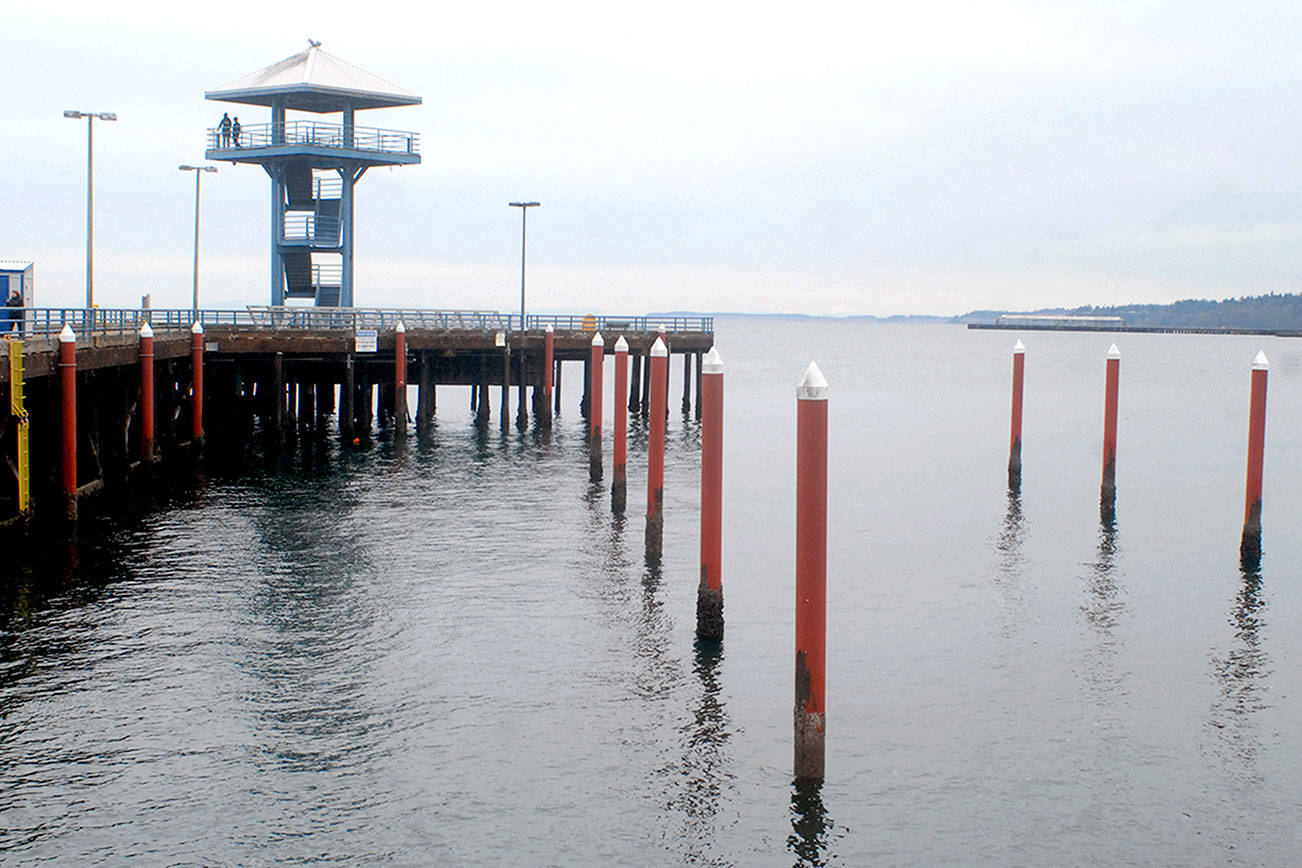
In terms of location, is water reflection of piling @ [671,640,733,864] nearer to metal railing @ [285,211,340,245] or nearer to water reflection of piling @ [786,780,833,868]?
water reflection of piling @ [786,780,833,868]

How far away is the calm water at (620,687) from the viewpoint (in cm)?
1498

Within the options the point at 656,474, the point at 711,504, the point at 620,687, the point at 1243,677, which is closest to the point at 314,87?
the point at 656,474

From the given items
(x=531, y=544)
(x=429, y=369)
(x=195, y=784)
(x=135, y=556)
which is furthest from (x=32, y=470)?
(x=429, y=369)

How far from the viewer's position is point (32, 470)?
103ft

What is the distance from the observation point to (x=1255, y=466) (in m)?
27.6

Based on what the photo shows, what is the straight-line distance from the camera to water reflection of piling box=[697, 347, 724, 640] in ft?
68.3

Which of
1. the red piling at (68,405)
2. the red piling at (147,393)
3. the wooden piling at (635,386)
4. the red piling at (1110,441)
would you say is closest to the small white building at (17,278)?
the red piling at (147,393)

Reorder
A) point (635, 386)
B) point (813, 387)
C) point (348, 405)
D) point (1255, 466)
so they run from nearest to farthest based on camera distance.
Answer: point (813, 387) < point (1255, 466) < point (348, 405) < point (635, 386)

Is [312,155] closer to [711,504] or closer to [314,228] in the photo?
[314,228]

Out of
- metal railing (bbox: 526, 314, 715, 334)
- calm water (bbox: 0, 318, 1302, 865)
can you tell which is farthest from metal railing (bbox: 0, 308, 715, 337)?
calm water (bbox: 0, 318, 1302, 865)

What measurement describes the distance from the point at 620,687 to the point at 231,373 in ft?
118

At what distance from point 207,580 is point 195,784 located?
10784 mm

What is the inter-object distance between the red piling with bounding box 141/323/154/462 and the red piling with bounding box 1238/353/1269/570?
26.6 m

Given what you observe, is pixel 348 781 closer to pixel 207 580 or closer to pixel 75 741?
pixel 75 741
